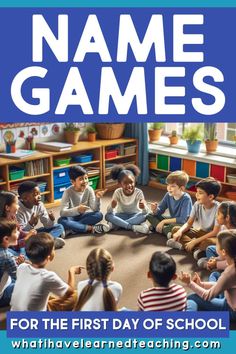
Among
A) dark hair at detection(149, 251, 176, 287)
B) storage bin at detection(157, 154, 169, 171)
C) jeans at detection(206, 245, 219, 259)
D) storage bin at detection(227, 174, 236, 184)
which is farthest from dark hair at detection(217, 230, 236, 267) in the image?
storage bin at detection(157, 154, 169, 171)

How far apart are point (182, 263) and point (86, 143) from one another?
7.52ft

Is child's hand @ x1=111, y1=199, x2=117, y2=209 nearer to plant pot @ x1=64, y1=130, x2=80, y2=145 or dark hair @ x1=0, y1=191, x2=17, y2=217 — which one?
dark hair @ x1=0, y1=191, x2=17, y2=217

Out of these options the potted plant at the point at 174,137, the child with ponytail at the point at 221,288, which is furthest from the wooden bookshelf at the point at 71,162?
the child with ponytail at the point at 221,288

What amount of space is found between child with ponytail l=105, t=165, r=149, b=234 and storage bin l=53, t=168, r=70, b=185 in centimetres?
99

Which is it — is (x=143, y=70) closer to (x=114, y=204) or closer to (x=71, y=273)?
(x=71, y=273)

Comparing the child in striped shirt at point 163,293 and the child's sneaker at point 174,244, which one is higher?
the child in striped shirt at point 163,293

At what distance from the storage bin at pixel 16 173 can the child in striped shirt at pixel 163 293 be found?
2700 millimetres

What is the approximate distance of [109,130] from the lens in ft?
19.0

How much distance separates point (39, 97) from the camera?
Result: 10.6ft

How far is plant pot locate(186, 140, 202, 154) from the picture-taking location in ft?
18.0

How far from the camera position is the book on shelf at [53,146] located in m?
5.22

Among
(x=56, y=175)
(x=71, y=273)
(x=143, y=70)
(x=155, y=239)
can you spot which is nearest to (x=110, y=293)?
(x=71, y=273)

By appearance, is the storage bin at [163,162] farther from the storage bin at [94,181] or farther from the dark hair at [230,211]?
the dark hair at [230,211]

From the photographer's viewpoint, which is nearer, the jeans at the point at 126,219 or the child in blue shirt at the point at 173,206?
the child in blue shirt at the point at 173,206
